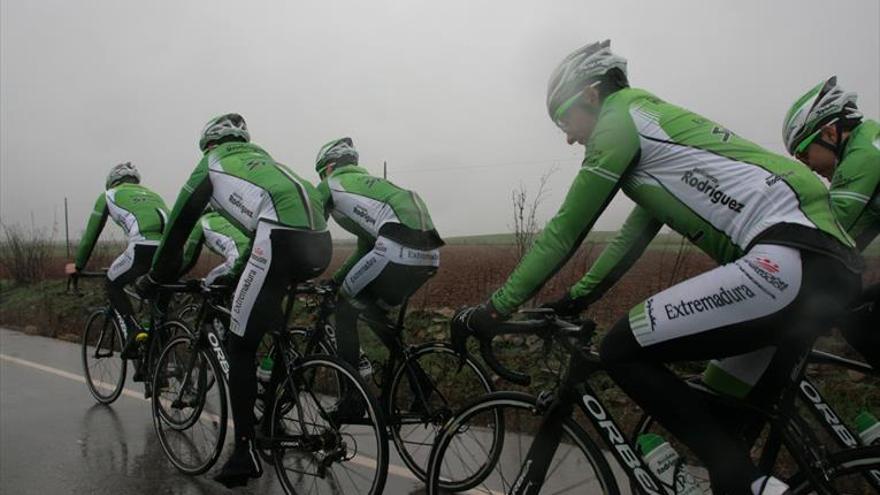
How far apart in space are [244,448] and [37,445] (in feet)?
7.67

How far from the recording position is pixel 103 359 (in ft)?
21.6

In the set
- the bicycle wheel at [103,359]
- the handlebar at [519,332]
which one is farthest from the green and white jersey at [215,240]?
the handlebar at [519,332]

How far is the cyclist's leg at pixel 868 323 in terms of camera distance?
9.48ft

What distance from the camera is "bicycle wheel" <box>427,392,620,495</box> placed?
252 centimetres

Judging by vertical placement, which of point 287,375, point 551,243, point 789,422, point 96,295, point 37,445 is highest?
point 551,243

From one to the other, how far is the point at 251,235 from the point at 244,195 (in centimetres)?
26

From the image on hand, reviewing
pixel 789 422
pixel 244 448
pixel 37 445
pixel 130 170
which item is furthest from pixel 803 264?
pixel 130 170

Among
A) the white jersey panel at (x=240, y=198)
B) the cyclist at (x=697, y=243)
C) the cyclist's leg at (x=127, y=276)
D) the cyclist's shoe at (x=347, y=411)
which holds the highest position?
the cyclist at (x=697, y=243)

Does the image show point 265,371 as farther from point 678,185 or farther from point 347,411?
point 678,185

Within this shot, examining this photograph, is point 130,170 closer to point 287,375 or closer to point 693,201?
point 287,375

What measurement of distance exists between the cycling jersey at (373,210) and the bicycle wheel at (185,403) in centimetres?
115

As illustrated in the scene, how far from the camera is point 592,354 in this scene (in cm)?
248

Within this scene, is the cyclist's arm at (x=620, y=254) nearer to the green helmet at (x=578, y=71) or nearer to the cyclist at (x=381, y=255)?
the green helmet at (x=578, y=71)

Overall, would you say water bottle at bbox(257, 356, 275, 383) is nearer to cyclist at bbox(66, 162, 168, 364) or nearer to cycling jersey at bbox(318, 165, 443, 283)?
cycling jersey at bbox(318, 165, 443, 283)
